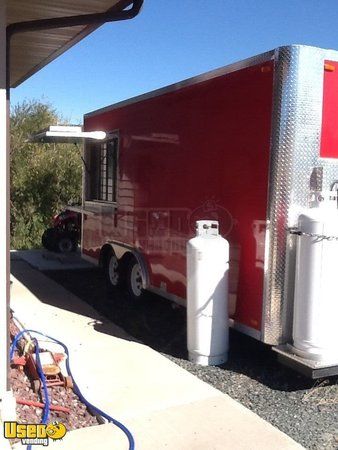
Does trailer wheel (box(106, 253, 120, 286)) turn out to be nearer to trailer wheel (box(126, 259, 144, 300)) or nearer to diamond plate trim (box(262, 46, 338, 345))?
trailer wheel (box(126, 259, 144, 300))

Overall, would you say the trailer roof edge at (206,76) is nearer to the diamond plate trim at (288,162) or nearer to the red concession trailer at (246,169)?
the red concession trailer at (246,169)

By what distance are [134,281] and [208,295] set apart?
A: 268 cm

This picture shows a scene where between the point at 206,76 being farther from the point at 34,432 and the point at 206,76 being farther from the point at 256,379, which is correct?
the point at 34,432

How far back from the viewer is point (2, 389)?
3.69m

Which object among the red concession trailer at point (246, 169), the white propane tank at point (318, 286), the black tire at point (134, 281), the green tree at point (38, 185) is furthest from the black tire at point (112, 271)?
the green tree at point (38, 185)

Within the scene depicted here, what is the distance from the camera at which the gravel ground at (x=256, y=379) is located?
154 inches

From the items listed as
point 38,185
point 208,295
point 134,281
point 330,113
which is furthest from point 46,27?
point 38,185

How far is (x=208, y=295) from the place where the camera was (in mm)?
4879

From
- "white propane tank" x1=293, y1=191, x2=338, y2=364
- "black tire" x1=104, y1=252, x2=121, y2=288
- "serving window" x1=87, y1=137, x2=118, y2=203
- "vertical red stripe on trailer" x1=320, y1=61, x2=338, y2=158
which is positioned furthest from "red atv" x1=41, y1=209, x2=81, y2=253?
"white propane tank" x1=293, y1=191, x2=338, y2=364

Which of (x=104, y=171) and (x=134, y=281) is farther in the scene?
(x=104, y=171)

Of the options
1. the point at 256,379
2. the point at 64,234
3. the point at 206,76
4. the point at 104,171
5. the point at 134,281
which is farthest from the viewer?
the point at 64,234

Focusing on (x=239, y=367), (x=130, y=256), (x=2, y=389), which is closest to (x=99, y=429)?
(x=2, y=389)

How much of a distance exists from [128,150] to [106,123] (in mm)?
938

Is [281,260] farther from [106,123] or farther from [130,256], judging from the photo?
[106,123]
